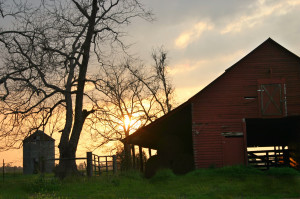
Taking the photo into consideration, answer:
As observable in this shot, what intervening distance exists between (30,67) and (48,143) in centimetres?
3470

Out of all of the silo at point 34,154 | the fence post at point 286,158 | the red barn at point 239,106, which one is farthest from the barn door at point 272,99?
the silo at point 34,154

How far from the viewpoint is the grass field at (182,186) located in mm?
13688

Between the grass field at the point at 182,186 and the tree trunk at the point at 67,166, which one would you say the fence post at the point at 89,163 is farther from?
the tree trunk at the point at 67,166

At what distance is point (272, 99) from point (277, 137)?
6740 millimetres

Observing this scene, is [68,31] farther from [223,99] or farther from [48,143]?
[48,143]

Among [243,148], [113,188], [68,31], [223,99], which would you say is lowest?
[113,188]

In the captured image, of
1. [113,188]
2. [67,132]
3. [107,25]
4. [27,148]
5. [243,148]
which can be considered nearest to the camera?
[113,188]

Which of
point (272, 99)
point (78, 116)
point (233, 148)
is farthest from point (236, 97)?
point (78, 116)

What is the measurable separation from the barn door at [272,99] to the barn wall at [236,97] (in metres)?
0.23

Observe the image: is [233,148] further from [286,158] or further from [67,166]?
[67,166]

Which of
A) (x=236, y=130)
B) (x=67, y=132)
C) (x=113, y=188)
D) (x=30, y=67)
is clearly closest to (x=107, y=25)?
(x=30, y=67)

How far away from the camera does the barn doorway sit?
22469 mm

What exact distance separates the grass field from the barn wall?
1935 millimetres

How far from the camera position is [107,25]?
25109mm
